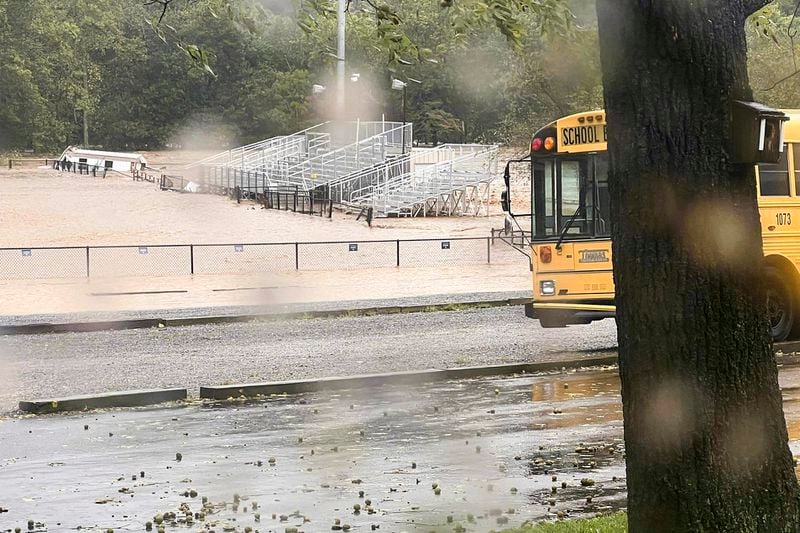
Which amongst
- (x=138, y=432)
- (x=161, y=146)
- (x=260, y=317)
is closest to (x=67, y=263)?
(x=260, y=317)

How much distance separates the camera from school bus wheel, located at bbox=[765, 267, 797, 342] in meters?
17.9

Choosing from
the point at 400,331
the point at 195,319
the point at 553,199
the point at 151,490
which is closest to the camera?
the point at 151,490

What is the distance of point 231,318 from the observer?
24406mm

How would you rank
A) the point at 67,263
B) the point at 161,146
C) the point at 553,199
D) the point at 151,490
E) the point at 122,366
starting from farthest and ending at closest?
the point at 161,146 → the point at 67,263 → the point at 553,199 → the point at 122,366 → the point at 151,490

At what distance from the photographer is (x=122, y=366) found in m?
17.5

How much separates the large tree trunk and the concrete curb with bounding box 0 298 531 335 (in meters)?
18.4

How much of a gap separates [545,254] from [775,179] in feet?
10.6

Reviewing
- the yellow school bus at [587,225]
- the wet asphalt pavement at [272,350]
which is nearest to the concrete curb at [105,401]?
the wet asphalt pavement at [272,350]

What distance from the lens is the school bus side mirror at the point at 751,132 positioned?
A: 5.67 meters

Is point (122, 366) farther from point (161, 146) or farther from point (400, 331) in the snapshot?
point (161, 146)

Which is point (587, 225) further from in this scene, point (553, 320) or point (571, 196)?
point (553, 320)

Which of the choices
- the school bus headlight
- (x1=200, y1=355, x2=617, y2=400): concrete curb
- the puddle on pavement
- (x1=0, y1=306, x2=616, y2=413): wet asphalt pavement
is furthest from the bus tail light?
the puddle on pavement

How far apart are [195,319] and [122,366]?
6370mm

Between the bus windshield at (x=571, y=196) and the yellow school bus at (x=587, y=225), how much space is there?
1 cm
